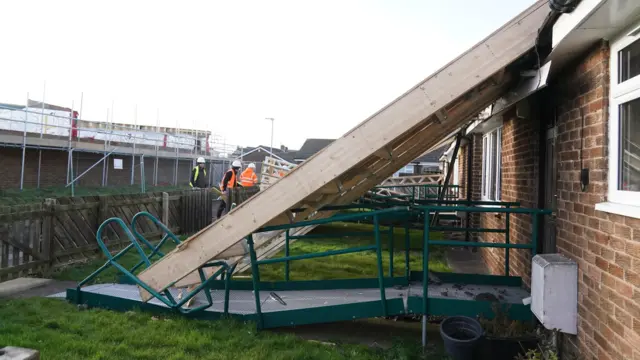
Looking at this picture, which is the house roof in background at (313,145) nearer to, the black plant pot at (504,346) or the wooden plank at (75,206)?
the wooden plank at (75,206)

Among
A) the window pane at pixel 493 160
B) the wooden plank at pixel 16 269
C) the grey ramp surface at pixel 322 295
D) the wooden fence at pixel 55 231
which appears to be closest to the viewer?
the grey ramp surface at pixel 322 295

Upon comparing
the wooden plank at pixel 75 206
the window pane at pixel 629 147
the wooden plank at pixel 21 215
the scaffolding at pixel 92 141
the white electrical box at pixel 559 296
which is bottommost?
the white electrical box at pixel 559 296

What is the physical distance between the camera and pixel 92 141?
24.8 metres

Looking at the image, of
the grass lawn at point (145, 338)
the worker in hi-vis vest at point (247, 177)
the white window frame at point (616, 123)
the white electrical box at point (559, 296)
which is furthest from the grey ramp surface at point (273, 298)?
the worker in hi-vis vest at point (247, 177)

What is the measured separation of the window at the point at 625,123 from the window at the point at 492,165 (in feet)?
15.3

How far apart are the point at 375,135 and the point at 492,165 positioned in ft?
18.0

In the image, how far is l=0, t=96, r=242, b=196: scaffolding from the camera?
2008 centimetres

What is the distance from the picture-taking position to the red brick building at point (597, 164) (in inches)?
112

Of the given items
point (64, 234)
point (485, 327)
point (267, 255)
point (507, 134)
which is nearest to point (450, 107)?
point (485, 327)

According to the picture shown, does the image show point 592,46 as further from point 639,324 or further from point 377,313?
point 377,313

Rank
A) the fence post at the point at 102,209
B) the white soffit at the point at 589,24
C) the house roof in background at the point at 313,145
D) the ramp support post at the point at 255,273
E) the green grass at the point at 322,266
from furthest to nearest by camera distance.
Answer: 1. the house roof in background at the point at 313,145
2. the fence post at the point at 102,209
3. the green grass at the point at 322,266
4. the ramp support post at the point at 255,273
5. the white soffit at the point at 589,24

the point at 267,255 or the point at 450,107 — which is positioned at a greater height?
the point at 450,107

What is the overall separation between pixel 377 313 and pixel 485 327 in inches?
38.3

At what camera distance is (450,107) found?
455cm
